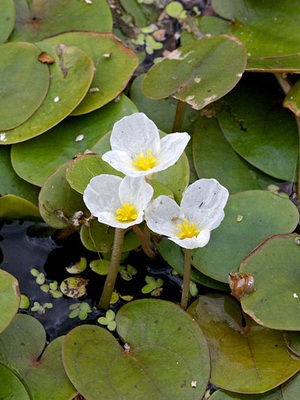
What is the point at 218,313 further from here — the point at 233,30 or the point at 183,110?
the point at 233,30

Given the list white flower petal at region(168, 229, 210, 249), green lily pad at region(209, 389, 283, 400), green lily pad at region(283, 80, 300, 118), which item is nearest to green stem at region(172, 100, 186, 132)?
green lily pad at region(283, 80, 300, 118)

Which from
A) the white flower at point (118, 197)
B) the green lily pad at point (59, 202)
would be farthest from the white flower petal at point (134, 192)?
the green lily pad at point (59, 202)

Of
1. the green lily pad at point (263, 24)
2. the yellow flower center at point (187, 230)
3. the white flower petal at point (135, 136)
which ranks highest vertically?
the white flower petal at point (135, 136)

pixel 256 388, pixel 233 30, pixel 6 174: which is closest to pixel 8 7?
pixel 6 174

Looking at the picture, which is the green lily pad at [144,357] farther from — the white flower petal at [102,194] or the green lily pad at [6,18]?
the green lily pad at [6,18]

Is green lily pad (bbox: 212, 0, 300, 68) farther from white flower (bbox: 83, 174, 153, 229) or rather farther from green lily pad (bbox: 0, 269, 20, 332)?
green lily pad (bbox: 0, 269, 20, 332)

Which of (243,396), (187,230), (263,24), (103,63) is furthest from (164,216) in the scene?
(263,24)
